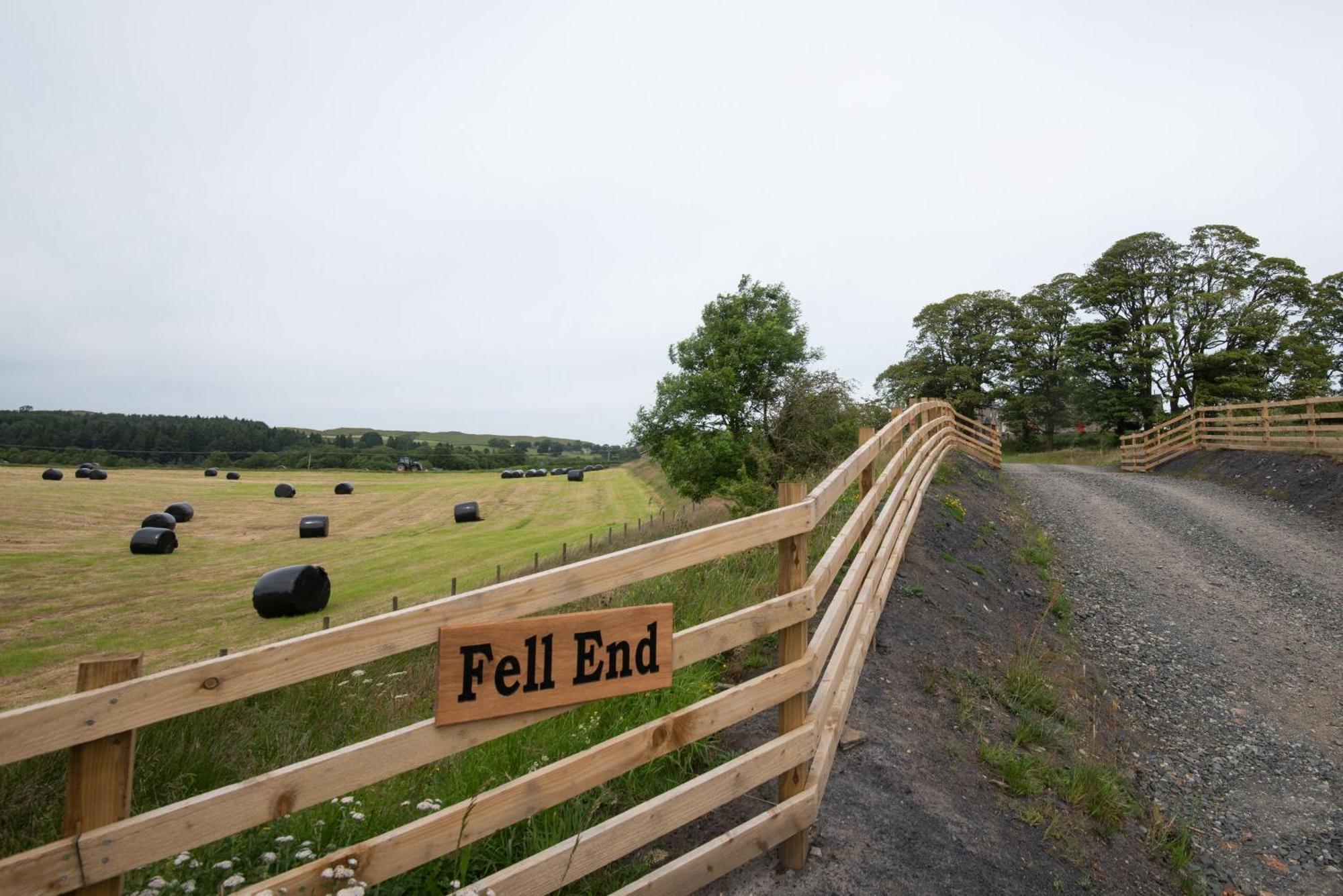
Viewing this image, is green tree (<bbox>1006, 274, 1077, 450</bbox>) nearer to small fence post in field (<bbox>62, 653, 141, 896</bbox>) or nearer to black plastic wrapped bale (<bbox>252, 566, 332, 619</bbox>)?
black plastic wrapped bale (<bbox>252, 566, 332, 619</bbox>)

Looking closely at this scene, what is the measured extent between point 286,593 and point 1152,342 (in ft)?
127

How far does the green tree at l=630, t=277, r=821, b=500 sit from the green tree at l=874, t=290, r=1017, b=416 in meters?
13.5

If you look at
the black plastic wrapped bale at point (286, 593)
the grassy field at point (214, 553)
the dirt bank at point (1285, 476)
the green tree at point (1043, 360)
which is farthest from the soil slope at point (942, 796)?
the green tree at point (1043, 360)

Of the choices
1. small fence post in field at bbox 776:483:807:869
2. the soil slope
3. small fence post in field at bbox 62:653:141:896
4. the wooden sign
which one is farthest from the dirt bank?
small fence post in field at bbox 62:653:141:896

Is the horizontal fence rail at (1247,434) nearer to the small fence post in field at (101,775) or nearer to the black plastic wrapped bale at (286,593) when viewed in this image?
the small fence post in field at (101,775)

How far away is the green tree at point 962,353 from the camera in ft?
143

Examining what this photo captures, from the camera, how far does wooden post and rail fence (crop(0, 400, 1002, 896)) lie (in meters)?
1.56

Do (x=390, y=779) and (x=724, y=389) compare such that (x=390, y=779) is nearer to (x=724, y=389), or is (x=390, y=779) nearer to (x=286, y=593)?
(x=286, y=593)

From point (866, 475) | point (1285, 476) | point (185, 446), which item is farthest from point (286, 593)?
point (185, 446)

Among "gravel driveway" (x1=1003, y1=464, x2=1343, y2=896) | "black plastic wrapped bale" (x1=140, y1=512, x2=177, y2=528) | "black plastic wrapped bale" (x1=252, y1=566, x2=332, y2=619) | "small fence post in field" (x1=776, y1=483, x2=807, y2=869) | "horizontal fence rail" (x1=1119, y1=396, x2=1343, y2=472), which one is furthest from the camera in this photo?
"black plastic wrapped bale" (x1=140, y1=512, x2=177, y2=528)

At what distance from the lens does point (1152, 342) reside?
108 ft

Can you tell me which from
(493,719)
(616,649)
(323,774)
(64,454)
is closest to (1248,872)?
(616,649)

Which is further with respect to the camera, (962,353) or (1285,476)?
(962,353)

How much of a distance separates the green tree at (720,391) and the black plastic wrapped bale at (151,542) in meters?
19.8
